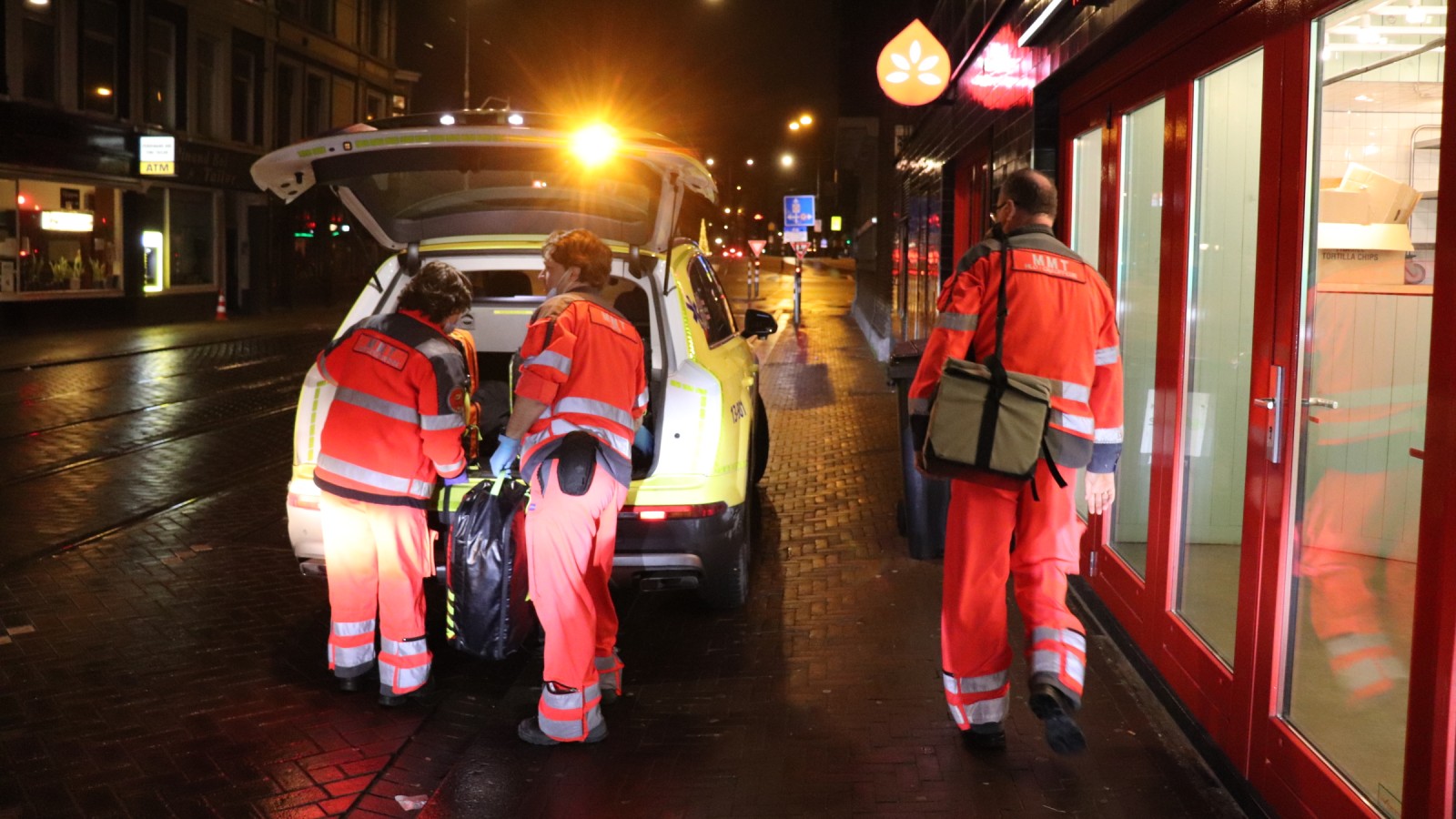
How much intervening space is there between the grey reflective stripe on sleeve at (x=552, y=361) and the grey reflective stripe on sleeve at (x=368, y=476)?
28.1 inches

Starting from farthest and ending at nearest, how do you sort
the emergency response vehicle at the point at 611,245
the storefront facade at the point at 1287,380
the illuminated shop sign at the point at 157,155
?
the illuminated shop sign at the point at 157,155 < the emergency response vehicle at the point at 611,245 < the storefront facade at the point at 1287,380

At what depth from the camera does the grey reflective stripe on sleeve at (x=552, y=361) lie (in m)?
4.41

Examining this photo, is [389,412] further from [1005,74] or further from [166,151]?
[166,151]

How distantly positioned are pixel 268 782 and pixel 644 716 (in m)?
1.34

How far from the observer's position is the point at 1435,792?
2887mm

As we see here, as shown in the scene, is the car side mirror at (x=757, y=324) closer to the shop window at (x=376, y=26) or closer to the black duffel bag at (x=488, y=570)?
the black duffel bag at (x=488, y=570)

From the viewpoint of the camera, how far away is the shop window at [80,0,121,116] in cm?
2672

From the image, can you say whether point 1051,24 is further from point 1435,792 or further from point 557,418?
point 1435,792

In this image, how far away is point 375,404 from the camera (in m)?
4.73

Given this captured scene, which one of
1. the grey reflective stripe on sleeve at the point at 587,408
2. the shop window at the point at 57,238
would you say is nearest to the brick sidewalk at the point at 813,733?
the grey reflective stripe on sleeve at the point at 587,408

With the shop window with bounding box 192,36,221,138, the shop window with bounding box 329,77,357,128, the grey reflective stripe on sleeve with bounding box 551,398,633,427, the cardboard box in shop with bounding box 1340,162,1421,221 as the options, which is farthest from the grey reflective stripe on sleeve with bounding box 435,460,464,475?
the shop window with bounding box 329,77,357,128

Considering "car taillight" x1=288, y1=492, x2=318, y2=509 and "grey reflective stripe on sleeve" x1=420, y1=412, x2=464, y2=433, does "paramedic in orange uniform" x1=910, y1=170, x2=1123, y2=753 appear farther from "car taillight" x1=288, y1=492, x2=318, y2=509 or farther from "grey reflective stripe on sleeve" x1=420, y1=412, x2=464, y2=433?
"car taillight" x1=288, y1=492, x2=318, y2=509

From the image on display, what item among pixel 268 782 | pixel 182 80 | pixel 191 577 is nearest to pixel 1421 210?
pixel 268 782

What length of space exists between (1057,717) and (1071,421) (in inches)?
36.6
